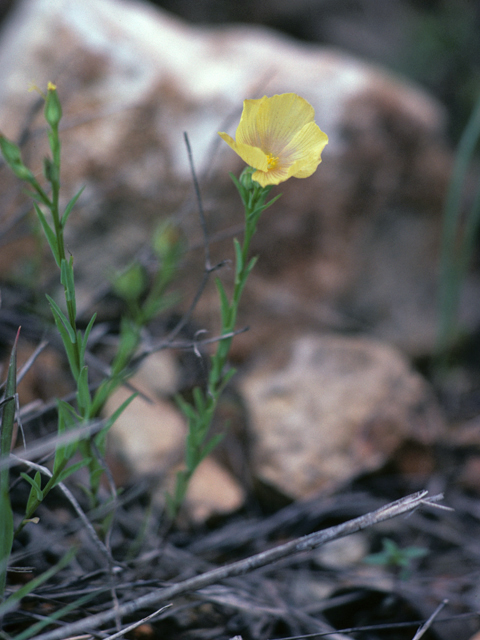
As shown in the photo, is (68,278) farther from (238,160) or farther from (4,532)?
(238,160)

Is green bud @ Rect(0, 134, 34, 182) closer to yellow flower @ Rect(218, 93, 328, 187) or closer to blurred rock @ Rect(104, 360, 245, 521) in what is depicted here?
yellow flower @ Rect(218, 93, 328, 187)

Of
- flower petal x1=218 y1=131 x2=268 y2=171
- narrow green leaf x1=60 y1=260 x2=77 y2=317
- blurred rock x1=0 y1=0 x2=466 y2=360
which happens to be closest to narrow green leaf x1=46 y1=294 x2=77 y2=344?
narrow green leaf x1=60 y1=260 x2=77 y2=317

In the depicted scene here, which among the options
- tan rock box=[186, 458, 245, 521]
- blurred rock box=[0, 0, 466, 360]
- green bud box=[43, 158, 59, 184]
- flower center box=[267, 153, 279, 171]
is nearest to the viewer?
green bud box=[43, 158, 59, 184]

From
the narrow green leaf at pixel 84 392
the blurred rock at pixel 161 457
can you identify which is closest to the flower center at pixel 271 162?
the narrow green leaf at pixel 84 392

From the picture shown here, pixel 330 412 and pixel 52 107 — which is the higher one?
pixel 52 107

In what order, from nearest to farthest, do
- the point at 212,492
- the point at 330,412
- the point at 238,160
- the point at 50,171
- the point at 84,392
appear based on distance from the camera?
the point at 50,171, the point at 84,392, the point at 212,492, the point at 330,412, the point at 238,160

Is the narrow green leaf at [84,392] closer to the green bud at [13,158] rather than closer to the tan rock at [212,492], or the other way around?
the green bud at [13,158]

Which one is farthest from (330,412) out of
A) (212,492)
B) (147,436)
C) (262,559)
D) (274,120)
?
(274,120)

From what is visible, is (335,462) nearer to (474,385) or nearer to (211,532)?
(211,532)
